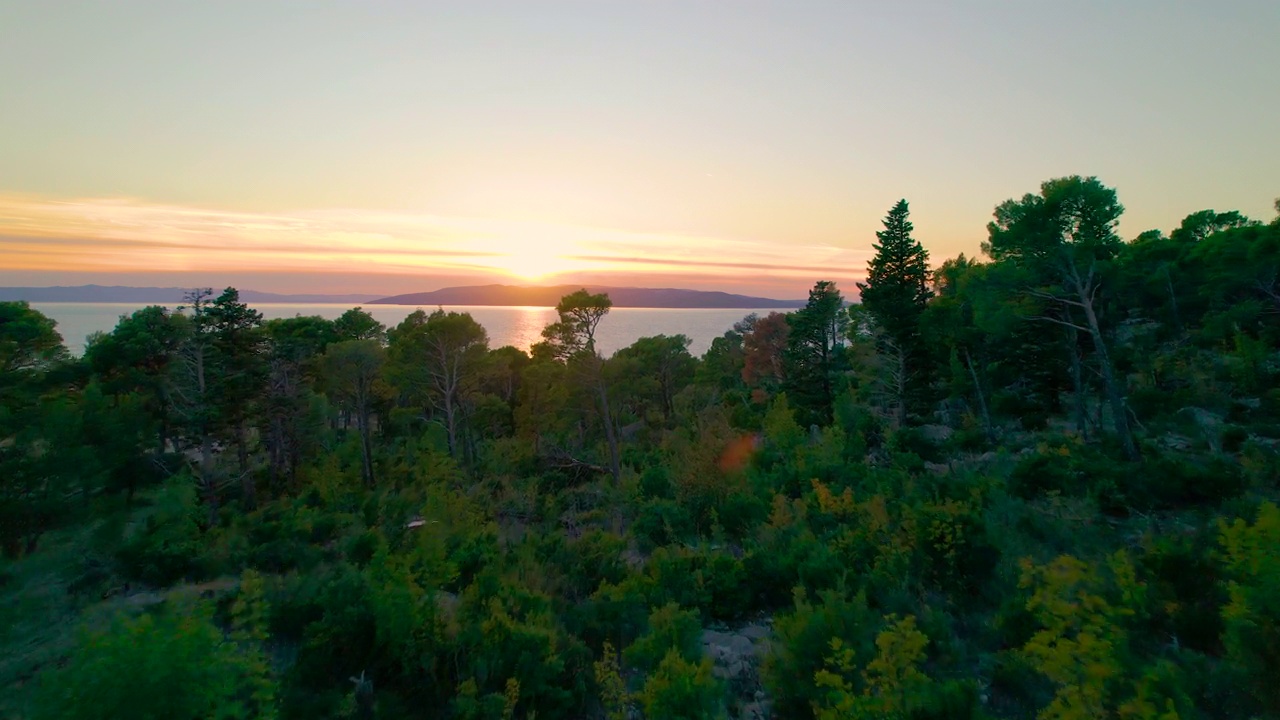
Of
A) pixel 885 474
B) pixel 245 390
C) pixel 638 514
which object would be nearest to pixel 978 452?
pixel 885 474

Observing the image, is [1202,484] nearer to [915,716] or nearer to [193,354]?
[915,716]

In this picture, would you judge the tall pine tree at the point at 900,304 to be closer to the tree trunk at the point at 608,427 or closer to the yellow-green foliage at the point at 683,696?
the tree trunk at the point at 608,427

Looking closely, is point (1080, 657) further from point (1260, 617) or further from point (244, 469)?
point (244, 469)

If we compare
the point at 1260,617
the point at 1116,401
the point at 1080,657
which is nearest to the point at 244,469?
the point at 1080,657

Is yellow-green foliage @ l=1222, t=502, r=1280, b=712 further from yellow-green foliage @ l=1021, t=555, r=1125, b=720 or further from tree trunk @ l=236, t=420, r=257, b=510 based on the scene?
tree trunk @ l=236, t=420, r=257, b=510

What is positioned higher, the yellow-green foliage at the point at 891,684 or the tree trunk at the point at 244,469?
the yellow-green foliage at the point at 891,684

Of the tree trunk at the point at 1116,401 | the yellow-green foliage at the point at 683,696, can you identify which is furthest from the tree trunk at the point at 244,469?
the tree trunk at the point at 1116,401
